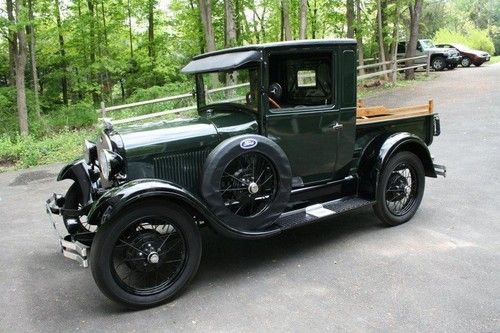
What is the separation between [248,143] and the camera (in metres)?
3.87

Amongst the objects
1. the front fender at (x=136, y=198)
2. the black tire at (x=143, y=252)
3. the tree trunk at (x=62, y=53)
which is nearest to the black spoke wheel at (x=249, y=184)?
the front fender at (x=136, y=198)

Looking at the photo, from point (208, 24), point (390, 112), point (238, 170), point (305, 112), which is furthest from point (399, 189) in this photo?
point (208, 24)

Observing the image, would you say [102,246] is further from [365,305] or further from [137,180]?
[365,305]

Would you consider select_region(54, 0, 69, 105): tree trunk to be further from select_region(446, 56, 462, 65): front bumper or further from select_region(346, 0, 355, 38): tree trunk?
select_region(446, 56, 462, 65): front bumper

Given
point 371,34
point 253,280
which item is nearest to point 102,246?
point 253,280

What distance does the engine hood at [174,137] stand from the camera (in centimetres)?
381

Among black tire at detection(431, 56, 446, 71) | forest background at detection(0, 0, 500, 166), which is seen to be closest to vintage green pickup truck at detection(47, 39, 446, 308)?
forest background at detection(0, 0, 500, 166)

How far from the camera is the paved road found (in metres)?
3.28

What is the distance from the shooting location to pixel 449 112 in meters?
12.4

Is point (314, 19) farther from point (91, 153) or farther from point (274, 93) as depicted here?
point (91, 153)

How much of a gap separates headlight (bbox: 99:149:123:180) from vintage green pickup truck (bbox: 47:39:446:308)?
0.01 meters

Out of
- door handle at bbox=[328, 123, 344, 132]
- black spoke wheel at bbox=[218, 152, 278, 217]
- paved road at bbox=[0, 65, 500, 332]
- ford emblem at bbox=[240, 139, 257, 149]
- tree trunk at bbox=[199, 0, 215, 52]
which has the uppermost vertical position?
tree trunk at bbox=[199, 0, 215, 52]

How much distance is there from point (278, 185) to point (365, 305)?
1.29m

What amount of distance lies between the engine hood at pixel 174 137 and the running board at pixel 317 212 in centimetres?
93
